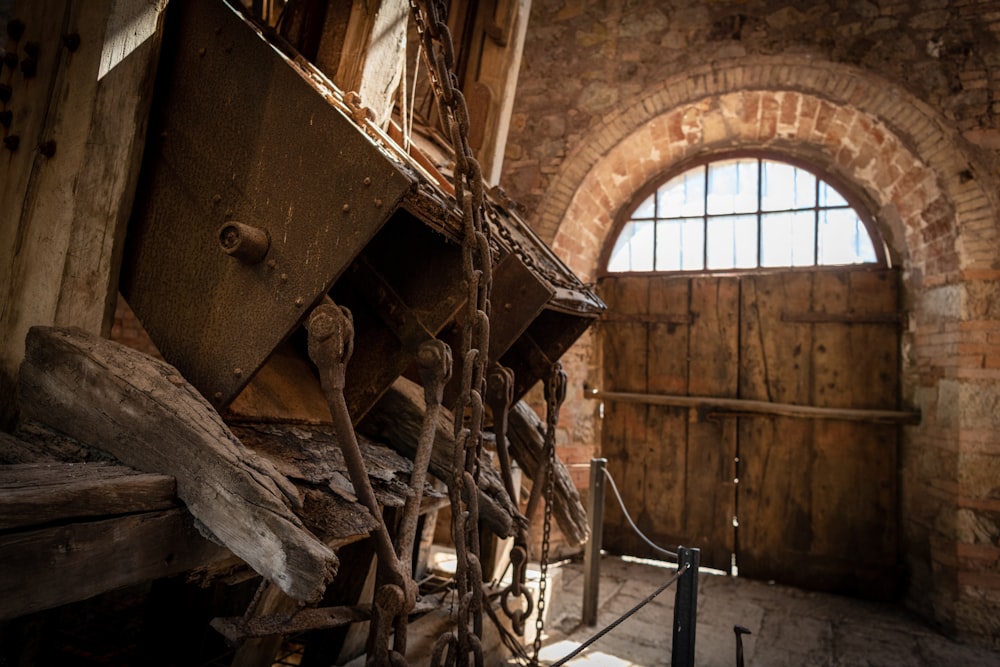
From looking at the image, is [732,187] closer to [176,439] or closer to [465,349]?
[465,349]

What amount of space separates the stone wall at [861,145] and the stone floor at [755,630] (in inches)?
13.5

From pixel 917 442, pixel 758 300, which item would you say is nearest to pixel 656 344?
pixel 758 300

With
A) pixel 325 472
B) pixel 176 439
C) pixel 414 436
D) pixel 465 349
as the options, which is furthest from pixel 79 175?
pixel 414 436

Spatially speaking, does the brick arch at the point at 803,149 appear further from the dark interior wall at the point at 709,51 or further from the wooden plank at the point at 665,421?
the wooden plank at the point at 665,421

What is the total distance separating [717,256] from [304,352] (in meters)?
Answer: 4.11

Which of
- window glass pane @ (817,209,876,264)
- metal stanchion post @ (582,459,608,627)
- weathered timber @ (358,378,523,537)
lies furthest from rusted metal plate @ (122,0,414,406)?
window glass pane @ (817,209,876,264)

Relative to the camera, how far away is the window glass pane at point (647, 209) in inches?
223

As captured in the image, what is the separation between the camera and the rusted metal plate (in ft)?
5.22

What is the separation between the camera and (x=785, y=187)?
5.25 meters

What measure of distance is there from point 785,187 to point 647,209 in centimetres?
116

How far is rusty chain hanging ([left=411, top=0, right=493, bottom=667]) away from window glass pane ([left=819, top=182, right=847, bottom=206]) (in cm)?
447

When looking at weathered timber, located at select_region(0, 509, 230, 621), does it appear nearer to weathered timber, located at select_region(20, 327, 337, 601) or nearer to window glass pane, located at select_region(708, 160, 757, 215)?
weathered timber, located at select_region(20, 327, 337, 601)

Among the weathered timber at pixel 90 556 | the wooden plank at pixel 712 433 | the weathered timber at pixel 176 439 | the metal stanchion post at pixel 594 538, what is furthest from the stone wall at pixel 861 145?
the weathered timber at pixel 90 556

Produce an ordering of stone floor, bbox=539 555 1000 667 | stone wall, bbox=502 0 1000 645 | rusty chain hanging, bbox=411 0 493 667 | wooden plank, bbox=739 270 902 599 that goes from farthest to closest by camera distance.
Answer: wooden plank, bbox=739 270 902 599, stone wall, bbox=502 0 1000 645, stone floor, bbox=539 555 1000 667, rusty chain hanging, bbox=411 0 493 667
